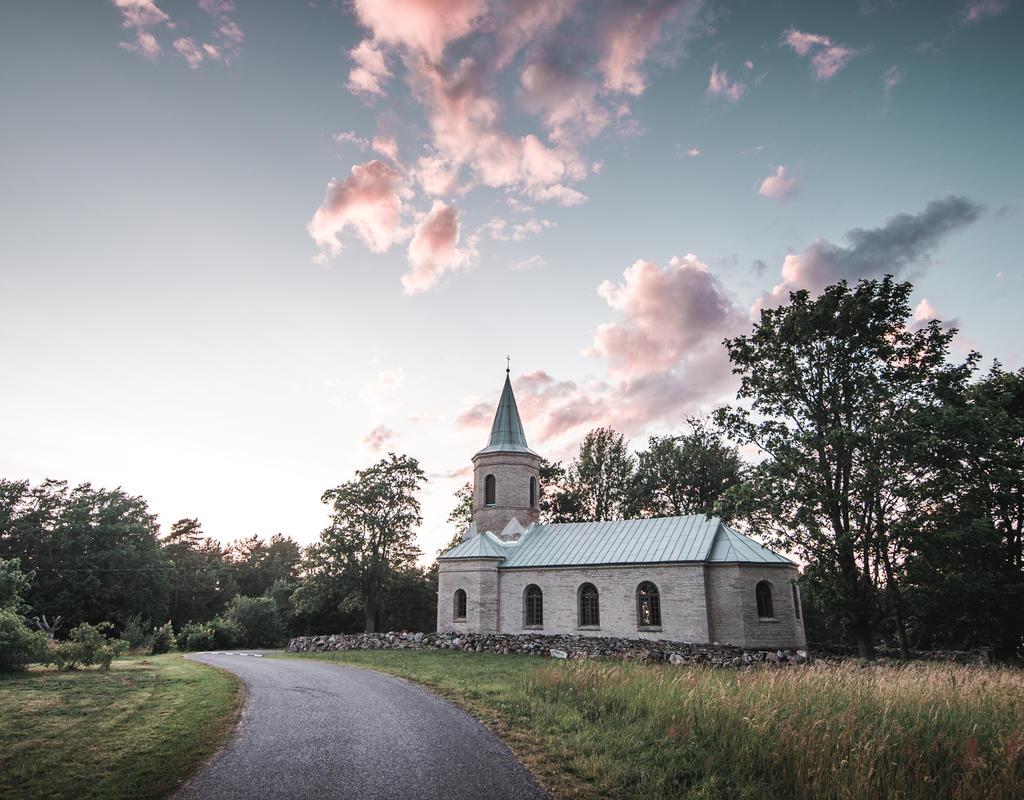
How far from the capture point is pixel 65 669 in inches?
599

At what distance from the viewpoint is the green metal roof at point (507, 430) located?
1318 inches

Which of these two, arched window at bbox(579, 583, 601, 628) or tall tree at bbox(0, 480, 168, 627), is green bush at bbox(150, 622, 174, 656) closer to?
tall tree at bbox(0, 480, 168, 627)

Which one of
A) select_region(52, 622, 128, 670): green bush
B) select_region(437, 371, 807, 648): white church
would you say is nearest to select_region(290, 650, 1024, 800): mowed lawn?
select_region(52, 622, 128, 670): green bush

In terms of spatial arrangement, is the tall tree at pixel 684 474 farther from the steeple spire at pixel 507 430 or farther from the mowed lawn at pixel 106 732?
the mowed lawn at pixel 106 732

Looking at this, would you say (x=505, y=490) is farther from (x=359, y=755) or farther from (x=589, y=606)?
(x=359, y=755)

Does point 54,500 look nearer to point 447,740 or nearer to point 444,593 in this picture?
point 444,593

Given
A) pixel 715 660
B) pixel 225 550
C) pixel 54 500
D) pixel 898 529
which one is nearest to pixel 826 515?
pixel 898 529

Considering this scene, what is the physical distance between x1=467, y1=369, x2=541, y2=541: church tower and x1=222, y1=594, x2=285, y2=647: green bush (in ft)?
55.9

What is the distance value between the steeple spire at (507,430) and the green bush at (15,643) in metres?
22.1

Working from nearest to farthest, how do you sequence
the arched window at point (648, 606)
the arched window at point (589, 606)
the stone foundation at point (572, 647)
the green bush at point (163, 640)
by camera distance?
the stone foundation at point (572, 647)
the arched window at point (648, 606)
the arched window at point (589, 606)
the green bush at point (163, 640)

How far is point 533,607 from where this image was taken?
90.2ft

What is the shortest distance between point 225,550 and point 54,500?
23359mm

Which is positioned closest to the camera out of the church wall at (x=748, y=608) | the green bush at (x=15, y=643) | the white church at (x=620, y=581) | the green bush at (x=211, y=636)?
the green bush at (x=15, y=643)

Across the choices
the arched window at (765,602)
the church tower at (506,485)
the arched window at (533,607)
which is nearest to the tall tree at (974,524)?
the arched window at (765,602)
